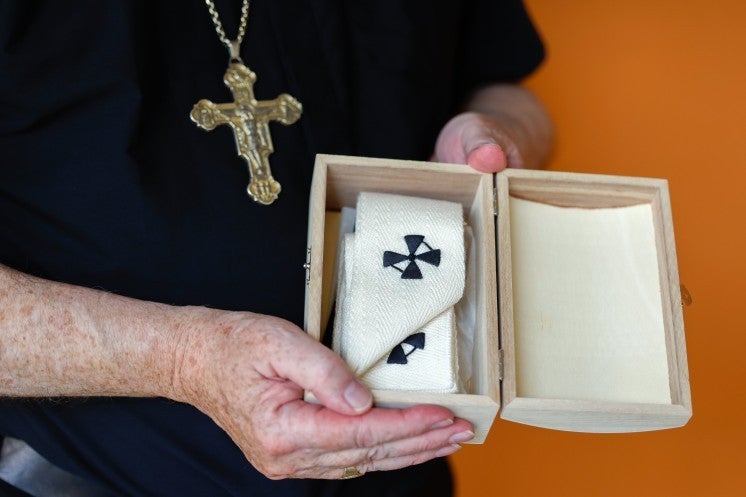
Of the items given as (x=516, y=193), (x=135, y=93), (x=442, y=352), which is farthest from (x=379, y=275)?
(x=135, y=93)

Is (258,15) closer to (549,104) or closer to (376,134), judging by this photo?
(376,134)

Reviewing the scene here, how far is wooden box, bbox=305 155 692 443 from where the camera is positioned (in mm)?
731

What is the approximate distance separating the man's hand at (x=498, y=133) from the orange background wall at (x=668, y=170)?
25cm

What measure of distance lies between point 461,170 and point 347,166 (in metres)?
0.12

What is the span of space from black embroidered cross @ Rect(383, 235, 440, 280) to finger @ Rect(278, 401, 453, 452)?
133 millimetres

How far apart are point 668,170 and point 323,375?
3.02 ft

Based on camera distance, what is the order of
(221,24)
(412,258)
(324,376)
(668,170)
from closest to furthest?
(324,376) < (412,258) < (221,24) < (668,170)

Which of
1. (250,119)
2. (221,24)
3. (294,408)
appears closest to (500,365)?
(294,408)

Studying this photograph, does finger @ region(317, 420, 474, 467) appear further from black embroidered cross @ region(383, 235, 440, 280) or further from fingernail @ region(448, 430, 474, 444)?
black embroidered cross @ region(383, 235, 440, 280)

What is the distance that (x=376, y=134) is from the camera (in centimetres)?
94

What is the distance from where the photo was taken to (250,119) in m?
→ 0.85

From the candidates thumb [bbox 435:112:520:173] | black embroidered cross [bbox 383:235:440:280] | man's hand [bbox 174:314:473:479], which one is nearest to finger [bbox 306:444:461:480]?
man's hand [bbox 174:314:473:479]

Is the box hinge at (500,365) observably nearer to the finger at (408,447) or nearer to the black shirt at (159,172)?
the finger at (408,447)

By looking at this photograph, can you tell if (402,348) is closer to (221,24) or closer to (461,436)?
(461,436)
